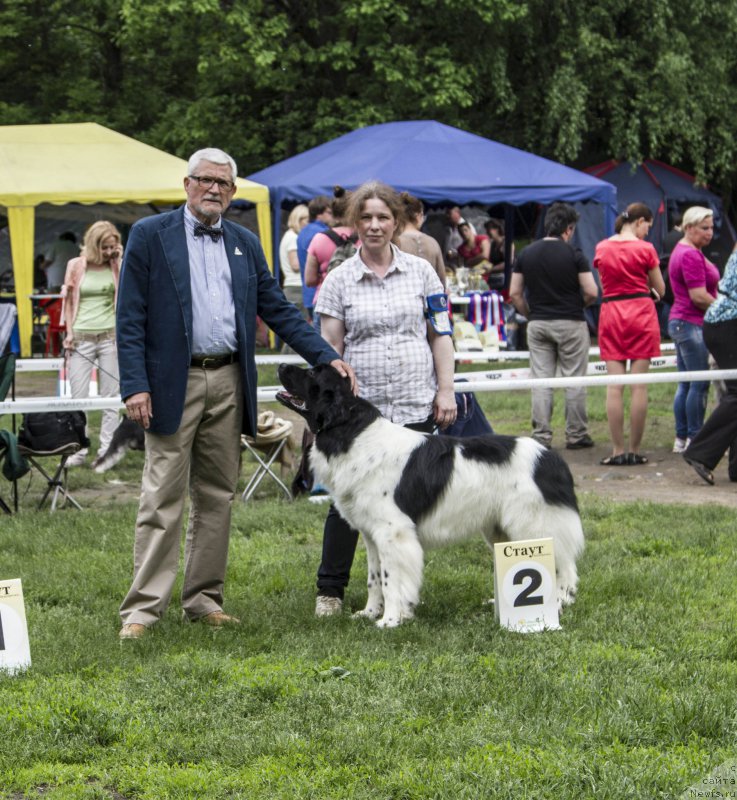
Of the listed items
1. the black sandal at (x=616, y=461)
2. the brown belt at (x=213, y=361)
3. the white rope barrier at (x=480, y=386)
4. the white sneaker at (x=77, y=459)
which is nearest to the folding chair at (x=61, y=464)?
the white rope barrier at (x=480, y=386)

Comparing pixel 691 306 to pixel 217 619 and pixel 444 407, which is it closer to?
pixel 444 407

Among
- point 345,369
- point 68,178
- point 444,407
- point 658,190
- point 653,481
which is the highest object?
point 68,178

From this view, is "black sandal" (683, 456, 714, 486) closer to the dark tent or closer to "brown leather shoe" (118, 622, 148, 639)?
"brown leather shoe" (118, 622, 148, 639)

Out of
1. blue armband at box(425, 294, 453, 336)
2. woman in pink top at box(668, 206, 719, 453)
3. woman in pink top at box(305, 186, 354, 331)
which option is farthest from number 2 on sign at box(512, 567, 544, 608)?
woman in pink top at box(668, 206, 719, 453)

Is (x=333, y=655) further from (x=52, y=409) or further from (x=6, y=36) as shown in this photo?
(x=6, y=36)

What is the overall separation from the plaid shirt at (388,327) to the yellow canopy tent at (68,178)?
9247 millimetres

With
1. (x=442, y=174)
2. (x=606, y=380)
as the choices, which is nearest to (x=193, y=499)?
(x=606, y=380)

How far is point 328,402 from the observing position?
4879mm

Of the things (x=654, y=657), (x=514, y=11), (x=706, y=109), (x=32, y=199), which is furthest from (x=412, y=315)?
(x=706, y=109)

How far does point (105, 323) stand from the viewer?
9.40 m

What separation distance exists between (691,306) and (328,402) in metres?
5.07

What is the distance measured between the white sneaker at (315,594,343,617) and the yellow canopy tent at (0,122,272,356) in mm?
9506

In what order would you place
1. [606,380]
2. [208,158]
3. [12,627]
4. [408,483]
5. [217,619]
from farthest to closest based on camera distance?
[606,380], [217,619], [408,483], [208,158], [12,627]

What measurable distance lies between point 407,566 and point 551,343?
194 inches
